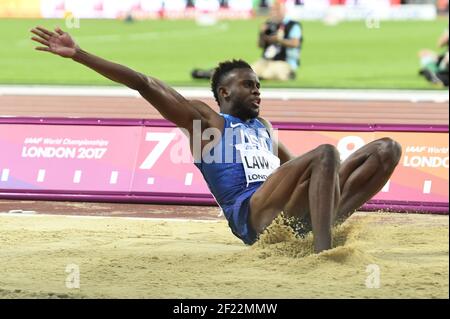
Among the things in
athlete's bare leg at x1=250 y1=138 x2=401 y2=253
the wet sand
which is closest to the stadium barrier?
the wet sand

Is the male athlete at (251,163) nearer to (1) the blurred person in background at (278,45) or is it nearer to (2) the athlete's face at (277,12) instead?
(1) the blurred person in background at (278,45)

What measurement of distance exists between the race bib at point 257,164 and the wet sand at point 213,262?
34 centimetres

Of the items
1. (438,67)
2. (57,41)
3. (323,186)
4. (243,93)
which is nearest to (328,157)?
→ (323,186)

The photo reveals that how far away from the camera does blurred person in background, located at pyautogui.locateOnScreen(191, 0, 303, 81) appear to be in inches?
695

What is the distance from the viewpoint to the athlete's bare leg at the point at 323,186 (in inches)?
230

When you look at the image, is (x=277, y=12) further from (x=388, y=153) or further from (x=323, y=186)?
(x=323, y=186)

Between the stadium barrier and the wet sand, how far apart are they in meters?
0.95

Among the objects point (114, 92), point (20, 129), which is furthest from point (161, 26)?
point (20, 129)

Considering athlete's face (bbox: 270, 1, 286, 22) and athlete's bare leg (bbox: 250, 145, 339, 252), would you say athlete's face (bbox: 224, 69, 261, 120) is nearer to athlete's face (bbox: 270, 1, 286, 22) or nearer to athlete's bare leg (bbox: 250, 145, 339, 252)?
athlete's bare leg (bbox: 250, 145, 339, 252)

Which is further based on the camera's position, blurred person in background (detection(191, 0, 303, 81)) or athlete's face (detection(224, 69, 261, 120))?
blurred person in background (detection(191, 0, 303, 81))

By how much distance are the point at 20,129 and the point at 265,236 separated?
12.2ft

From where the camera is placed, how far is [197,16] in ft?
142

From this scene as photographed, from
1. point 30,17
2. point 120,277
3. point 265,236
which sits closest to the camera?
point 120,277

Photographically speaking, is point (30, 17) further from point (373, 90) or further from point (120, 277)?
point (120, 277)
